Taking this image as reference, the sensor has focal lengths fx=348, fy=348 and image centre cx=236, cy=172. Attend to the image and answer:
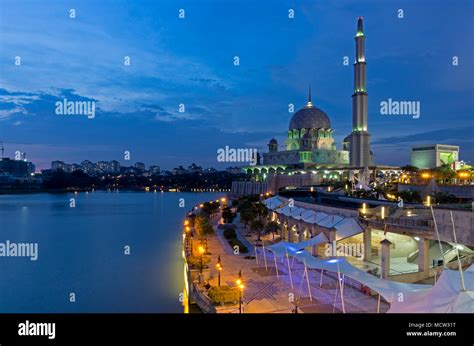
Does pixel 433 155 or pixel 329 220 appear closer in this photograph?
pixel 329 220

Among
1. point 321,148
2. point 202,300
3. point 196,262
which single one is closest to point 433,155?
point 321,148

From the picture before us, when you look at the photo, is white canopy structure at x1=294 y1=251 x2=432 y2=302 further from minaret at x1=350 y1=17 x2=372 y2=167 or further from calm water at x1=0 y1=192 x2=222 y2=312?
minaret at x1=350 y1=17 x2=372 y2=167

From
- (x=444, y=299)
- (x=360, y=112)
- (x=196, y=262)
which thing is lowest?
(x=196, y=262)

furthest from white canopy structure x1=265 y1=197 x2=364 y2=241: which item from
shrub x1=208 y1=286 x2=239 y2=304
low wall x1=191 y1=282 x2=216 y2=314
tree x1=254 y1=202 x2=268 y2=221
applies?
low wall x1=191 y1=282 x2=216 y2=314

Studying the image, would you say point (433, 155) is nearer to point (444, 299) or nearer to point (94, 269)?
point (94, 269)

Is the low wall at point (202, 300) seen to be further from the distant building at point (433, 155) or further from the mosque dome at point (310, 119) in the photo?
the mosque dome at point (310, 119)
